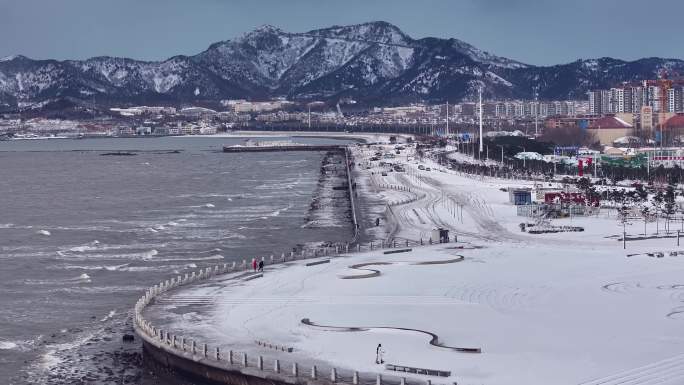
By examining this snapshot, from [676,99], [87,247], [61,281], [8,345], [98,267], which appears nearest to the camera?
[8,345]

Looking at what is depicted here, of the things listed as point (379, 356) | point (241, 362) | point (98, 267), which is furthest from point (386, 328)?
point (98, 267)

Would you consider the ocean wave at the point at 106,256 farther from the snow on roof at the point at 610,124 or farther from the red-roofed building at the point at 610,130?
the snow on roof at the point at 610,124

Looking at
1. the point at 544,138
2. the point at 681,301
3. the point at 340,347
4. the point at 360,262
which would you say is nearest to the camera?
the point at 340,347

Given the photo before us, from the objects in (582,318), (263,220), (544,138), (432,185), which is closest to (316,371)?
(582,318)

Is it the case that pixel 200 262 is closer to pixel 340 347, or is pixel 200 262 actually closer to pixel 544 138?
pixel 340 347

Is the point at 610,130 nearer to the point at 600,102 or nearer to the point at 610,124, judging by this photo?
the point at 610,124

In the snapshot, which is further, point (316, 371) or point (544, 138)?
point (544, 138)

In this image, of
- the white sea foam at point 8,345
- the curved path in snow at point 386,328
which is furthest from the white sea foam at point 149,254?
the curved path in snow at point 386,328
